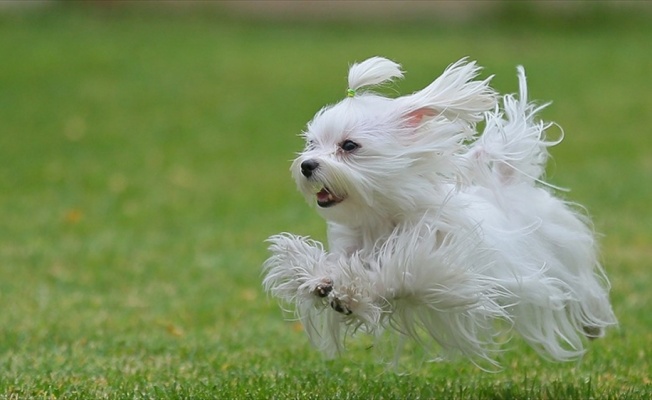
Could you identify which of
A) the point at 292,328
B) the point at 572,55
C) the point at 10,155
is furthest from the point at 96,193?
the point at 572,55

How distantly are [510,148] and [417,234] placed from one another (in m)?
1.08

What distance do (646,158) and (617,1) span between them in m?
11.2

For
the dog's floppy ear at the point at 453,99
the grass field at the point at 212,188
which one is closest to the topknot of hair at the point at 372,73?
the dog's floppy ear at the point at 453,99

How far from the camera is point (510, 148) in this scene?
6.18 metres

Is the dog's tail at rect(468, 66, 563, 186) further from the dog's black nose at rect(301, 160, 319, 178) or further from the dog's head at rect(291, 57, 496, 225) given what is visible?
the dog's black nose at rect(301, 160, 319, 178)

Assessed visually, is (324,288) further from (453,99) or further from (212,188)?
(212,188)

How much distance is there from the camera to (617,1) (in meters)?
26.4

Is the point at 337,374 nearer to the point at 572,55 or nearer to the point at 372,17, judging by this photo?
the point at 572,55

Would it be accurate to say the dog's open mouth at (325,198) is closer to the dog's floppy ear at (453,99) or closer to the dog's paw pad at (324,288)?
the dog's paw pad at (324,288)

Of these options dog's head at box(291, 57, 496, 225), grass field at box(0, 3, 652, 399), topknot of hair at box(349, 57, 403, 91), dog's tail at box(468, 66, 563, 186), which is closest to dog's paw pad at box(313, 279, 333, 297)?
dog's head at box(291, 57, 496, 225)

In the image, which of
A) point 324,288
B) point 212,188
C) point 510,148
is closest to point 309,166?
point 324,288

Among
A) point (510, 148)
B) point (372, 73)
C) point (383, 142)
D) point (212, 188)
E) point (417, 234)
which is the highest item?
point (212, 188)

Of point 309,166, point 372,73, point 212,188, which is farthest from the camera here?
point 212,188

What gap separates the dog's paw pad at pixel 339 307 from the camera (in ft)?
17.1
